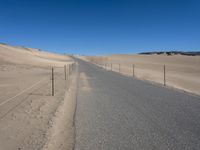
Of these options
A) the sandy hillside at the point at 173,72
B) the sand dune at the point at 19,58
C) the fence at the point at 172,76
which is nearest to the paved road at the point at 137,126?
the fence at the point at 172,76

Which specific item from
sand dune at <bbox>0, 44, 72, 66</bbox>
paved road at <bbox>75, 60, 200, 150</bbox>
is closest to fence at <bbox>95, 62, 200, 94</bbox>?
paved road at <bbox>75, 60, 200, 150</bbox>

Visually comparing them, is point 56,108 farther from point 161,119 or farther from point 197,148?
point 197,148

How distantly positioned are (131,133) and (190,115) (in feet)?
10.6

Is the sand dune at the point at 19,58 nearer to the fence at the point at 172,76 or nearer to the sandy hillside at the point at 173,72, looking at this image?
the sandy hillside at the point at 173,72

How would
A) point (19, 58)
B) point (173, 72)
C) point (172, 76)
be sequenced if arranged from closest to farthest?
point (172, 76) < point (173, 72) < point (19, 58)

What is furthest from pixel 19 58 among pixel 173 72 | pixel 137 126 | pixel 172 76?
pixel 137 126

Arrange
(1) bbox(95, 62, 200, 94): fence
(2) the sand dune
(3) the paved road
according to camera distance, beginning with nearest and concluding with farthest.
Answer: (3) the paved road < (1) bbox(95, 62, 200, 94): fence < (2) the sand dune

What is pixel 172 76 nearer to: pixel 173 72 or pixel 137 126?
pixel 173 72

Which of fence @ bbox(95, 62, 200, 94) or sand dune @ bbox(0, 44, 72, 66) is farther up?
sand dune @ bbox(0, 44, 72, 66)

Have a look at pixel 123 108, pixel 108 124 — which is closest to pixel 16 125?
pixel 108 124

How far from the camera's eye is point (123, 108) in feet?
34.3

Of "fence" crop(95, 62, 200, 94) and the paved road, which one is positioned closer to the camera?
the paved road

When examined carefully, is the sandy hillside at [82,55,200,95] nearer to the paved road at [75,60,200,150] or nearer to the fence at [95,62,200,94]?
the fence at [95,62,200,94]

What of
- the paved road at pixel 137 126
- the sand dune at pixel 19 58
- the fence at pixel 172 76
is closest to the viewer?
the paved road at pixel 137 126
